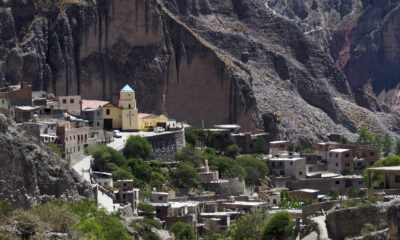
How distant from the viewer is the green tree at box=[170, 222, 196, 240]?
70312mm

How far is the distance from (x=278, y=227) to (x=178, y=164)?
3237 centimetres

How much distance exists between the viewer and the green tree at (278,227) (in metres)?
57.9

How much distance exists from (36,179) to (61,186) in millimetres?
2700

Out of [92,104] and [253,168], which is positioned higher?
[92,104]

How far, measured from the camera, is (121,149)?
90375 millimetres

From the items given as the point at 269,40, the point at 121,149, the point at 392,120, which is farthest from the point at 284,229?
the point at 392,120

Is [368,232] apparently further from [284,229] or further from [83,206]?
[83,206]

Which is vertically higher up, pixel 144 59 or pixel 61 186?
pixel 144 59

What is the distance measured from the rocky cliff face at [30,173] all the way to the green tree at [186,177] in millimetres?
22678

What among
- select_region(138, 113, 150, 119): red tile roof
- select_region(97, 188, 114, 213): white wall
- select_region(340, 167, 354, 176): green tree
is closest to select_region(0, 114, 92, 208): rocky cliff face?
select_region(97, 188, 114, 213): white wall

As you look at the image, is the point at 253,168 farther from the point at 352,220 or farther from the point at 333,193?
the point at 352,220

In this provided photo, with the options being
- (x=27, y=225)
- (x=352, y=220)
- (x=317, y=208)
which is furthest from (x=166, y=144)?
(x=352, y=220)

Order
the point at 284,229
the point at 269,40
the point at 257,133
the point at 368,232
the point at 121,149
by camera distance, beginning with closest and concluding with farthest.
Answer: the point at 368,232 < the point at 284,229 < the point at 121,149 < the point at 257,133 < the point at 269,40

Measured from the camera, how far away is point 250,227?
2613 inches
